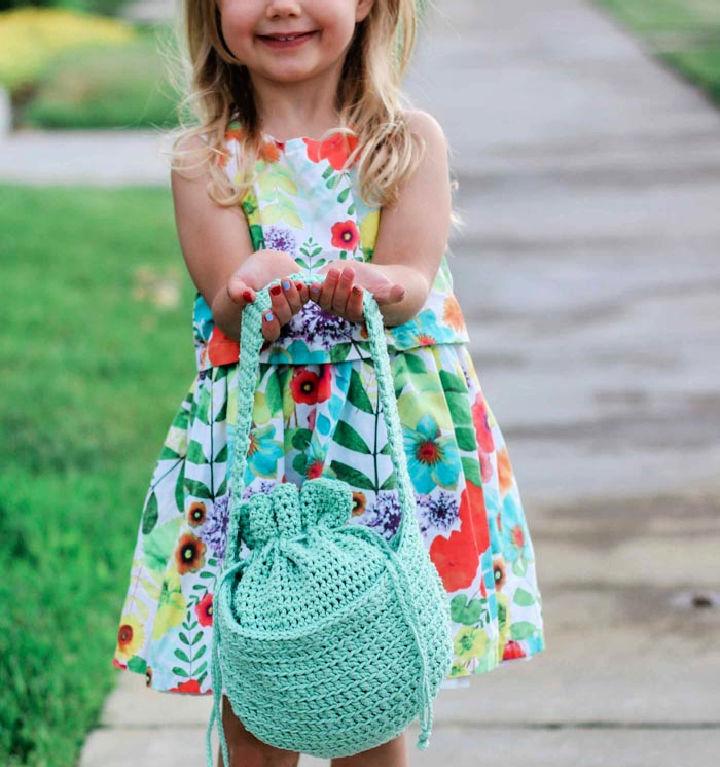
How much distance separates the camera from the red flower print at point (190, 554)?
253cm

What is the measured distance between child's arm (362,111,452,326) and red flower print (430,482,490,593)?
0.35 meters

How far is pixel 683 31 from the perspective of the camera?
1453cm

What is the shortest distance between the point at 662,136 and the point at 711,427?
17.5 feet

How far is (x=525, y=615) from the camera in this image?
2.65 meters

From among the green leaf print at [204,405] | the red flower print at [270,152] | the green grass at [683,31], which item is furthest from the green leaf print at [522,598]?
the green grass at [683,31]

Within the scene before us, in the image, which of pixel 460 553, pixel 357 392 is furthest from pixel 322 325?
pixel 460 553

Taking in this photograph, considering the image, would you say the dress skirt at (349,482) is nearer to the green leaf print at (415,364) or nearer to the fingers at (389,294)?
the green leaf print at (415,364)

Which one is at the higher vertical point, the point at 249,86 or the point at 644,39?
the point at 249,86

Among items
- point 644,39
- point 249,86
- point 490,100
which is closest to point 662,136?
point 490,100

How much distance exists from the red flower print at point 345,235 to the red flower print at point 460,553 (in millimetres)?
454

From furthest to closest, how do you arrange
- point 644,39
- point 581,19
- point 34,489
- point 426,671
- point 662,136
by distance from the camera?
point 581,19, point 644,39, point 662,136, point 34,489, point 426,671

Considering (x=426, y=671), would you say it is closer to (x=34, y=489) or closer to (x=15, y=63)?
(x=34, y=489)

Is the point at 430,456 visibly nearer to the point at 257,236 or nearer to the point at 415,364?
the point at 415,364

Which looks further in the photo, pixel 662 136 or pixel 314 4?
pixel 662 136
